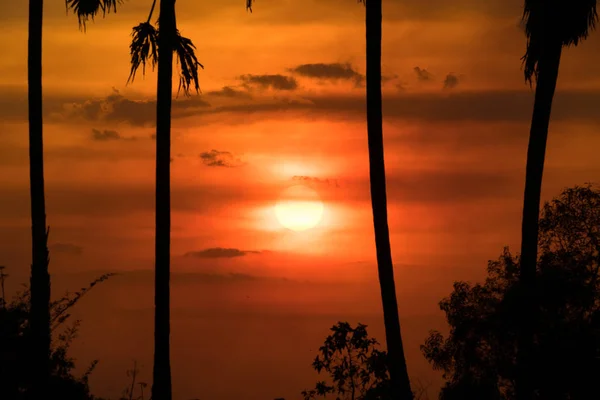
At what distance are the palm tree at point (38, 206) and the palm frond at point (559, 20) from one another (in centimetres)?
1143

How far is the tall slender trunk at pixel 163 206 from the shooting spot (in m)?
19.9

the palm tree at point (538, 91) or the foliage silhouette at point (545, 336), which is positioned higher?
the palm tree at point (538, 91)

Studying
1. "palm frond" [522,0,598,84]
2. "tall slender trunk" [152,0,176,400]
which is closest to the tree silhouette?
"tall slender trunk" [152,0,176,400]

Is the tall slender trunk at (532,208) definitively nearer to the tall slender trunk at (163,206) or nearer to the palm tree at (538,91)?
the palm tree at (538,91)

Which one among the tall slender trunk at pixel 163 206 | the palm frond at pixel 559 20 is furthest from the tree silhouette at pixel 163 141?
the palm frond at pixel 559 20

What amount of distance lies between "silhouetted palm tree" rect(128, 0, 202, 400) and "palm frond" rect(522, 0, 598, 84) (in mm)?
9075

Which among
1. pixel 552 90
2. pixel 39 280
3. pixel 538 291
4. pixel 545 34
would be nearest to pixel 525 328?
pixel 538 291

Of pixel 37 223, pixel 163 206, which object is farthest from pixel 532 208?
pixel 37 223

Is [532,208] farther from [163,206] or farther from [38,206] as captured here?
[38,206]

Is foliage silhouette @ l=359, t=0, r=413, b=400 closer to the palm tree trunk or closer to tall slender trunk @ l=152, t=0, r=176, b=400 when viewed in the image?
the palm tree trunk

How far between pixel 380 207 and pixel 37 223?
27.7ft

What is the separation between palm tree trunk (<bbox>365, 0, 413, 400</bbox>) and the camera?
1883 cm

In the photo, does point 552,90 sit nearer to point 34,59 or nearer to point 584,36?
point 584,36

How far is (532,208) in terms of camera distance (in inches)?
834
